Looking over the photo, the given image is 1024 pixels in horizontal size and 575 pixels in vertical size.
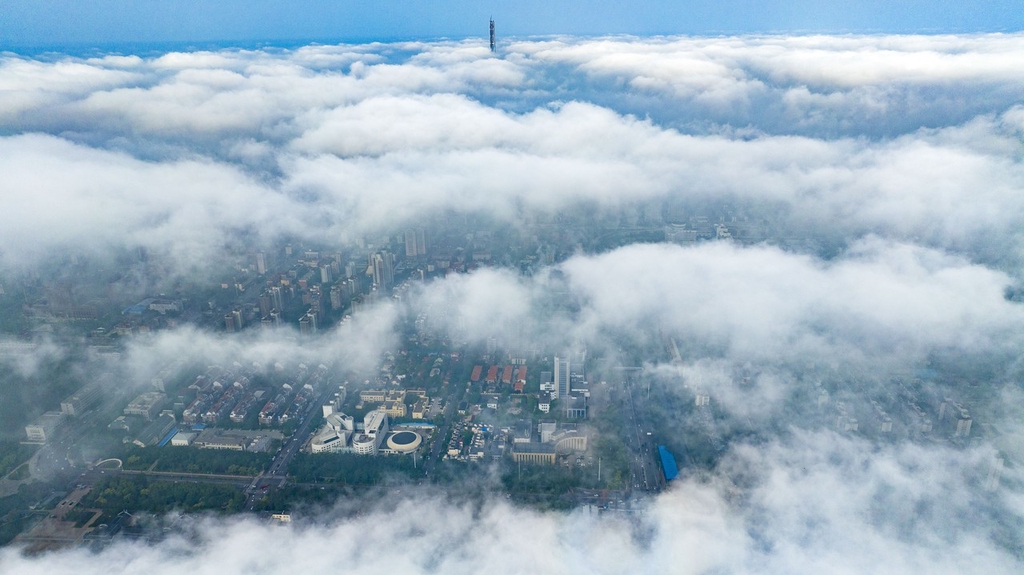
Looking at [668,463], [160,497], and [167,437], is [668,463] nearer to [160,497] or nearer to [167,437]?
[160,497]

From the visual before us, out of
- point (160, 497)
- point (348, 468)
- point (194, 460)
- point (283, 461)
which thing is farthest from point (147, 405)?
point (348, 468)

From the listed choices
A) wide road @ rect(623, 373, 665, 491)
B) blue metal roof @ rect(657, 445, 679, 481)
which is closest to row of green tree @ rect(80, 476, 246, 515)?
wide road @ rect(623, 373, 665, 491)

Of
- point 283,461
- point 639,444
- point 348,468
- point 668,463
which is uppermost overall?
point 668,463

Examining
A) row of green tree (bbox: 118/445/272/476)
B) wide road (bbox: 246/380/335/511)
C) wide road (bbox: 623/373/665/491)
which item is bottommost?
wide road (bbox: 246/380/335/511)

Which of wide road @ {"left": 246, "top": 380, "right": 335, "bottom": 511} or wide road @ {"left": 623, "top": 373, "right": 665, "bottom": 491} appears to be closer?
wide road @ {"left": 623, "top": 373, "right": 665, "bottom": 491}

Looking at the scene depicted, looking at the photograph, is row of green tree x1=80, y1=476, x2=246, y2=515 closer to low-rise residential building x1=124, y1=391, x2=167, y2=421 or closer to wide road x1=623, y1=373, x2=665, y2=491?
low-rise residential building x1=124, y1=391, x2=167, y2=421

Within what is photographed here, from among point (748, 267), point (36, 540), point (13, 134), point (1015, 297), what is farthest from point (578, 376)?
point (13, 134)

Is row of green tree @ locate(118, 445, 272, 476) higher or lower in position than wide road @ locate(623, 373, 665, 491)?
lower

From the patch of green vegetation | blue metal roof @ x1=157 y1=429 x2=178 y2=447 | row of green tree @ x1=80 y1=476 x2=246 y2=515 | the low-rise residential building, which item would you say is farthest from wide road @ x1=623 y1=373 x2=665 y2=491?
the low-rise residential building

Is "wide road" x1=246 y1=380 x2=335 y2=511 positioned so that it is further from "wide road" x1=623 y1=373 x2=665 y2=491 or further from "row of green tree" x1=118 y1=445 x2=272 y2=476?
"wide road" x1=623 y1=373 x2=665 y2=491

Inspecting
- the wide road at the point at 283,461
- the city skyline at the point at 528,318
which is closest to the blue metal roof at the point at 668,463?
the city skyline at the point at 528,318
